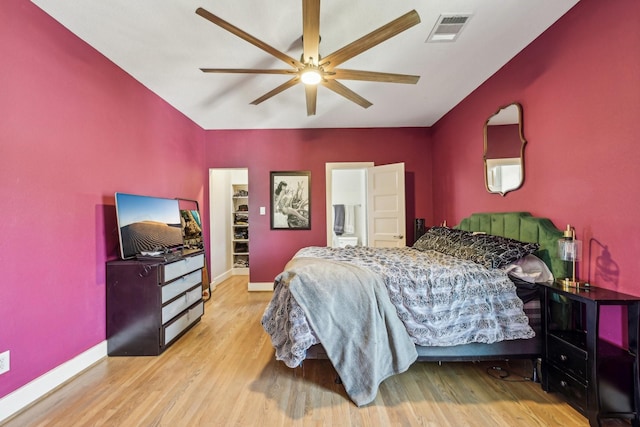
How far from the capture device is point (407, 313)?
1.98m

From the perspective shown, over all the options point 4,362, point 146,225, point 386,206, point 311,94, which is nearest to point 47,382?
point 4,362

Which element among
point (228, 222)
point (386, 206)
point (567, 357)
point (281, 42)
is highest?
point (281, 42)

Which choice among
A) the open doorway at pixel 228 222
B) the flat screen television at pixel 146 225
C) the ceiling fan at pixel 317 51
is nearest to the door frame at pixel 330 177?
the open doorway at pixel 228 222

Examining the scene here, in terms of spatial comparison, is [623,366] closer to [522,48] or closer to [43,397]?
[522,48]

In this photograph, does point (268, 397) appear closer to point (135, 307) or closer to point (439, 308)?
point (439, 308)

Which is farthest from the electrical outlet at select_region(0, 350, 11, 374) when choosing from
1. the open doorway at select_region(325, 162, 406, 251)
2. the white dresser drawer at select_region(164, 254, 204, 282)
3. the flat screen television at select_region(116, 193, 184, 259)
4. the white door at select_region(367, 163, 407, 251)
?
the white door at select_region(367, 163, 407, 251)

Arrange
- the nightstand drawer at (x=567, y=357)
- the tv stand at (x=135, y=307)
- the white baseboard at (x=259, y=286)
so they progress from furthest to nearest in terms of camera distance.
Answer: the white baseboard at (x=259, y=286) → the tv stand at (x=135, y=307) → the nightstand drawer at (x=567, y=357)

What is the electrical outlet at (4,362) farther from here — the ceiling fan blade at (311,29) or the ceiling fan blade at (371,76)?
the ceiling fan blade at (371,76)

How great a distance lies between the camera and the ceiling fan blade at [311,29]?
150cm

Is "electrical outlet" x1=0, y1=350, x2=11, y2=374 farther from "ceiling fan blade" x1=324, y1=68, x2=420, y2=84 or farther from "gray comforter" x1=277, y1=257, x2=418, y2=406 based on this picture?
"ceiling fan blade" x1=324, y1=68, x2=420, y2=84

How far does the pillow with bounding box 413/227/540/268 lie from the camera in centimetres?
209

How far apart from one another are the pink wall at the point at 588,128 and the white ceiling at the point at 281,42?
0.25 metres

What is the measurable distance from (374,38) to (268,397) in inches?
97.3

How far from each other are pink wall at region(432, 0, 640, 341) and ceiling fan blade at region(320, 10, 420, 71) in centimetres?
124
